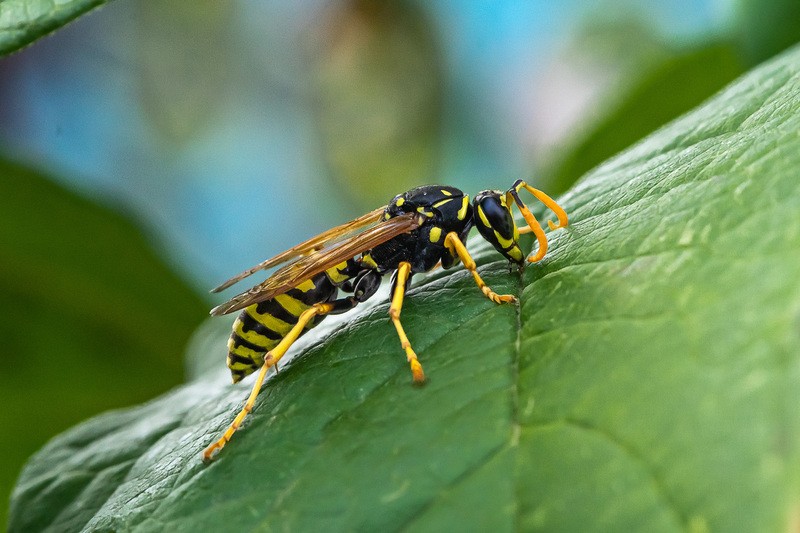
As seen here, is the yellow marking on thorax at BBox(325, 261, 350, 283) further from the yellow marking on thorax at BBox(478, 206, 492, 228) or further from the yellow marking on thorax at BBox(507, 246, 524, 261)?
the yellow marking on thorax at BBox(507, 246, 524, 261)

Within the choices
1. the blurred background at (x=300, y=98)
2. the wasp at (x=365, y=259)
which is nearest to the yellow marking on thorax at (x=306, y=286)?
the wasp at (x=365, y=259)

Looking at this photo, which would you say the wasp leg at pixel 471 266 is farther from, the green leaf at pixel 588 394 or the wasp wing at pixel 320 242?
the wasp wing at pixel 320 242

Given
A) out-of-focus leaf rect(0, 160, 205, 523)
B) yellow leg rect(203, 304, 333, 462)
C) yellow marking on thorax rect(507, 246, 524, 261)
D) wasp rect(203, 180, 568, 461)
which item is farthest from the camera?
out-of-focus leaf rect(0, 160, 205, 523)

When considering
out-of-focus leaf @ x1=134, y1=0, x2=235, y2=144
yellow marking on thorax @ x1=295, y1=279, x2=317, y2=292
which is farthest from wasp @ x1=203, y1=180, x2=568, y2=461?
out-of-focus leaf @ x1=134, y1=0, x2=235, y2=144

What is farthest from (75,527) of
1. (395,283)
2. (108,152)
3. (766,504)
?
(108,152)

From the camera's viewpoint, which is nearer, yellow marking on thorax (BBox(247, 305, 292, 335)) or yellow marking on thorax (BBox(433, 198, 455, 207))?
yellow marking on thorax (BBox(247, 305, 292, 335))

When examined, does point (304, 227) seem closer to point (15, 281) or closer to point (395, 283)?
point (15, 281)
